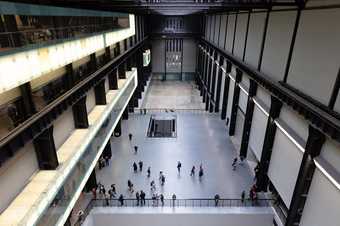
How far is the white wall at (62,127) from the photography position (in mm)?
12547

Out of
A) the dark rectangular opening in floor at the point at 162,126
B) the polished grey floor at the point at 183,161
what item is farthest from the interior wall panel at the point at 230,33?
the dark rectangular opening in floor at the point at 162,126

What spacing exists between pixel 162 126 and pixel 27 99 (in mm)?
19469

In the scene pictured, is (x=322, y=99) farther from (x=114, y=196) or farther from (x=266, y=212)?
(x=114, y=196)

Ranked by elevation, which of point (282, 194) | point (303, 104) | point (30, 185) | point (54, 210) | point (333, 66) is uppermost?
point (333, 66)

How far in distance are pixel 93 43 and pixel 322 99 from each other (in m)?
12.2

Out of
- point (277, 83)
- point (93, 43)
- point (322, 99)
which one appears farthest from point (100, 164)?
point (322, 99)

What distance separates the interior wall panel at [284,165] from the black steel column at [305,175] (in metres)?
0.85

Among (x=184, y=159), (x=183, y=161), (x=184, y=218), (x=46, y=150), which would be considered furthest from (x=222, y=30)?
(x=46, y=150)

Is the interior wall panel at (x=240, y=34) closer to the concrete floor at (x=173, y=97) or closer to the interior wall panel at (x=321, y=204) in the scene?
the interior wall panel at (x=321, y=204)

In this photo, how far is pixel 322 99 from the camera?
10.3m

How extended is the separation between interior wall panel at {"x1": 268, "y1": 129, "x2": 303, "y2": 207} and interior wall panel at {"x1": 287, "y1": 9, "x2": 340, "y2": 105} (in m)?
3.17

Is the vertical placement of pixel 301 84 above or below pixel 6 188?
above

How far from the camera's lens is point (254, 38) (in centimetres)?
1831

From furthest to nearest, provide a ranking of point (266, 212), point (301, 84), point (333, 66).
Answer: point (266, 212), point (301, 84), point (333, 66)
